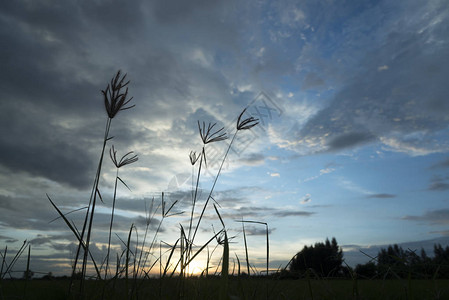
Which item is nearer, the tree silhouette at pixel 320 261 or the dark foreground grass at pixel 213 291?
the dark foreground grass at pixel 213 291

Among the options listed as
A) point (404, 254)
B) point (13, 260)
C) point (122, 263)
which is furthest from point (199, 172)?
point (404, 254)

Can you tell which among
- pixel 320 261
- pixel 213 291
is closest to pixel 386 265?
pixel 320 261

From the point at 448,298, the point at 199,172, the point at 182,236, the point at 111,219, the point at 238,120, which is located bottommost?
the point at 448,298

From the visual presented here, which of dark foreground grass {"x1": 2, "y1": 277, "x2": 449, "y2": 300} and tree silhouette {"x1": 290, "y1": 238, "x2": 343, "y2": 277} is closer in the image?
dark foreground grass {"x1": 2, "y1": 277, "x2": 449, "y2": 300}

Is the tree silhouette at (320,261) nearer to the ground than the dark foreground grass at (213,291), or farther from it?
farther from it

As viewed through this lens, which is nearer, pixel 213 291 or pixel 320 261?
pixel 320 261

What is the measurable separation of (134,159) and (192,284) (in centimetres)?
138

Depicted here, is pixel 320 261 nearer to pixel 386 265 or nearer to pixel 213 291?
pixel 386 265

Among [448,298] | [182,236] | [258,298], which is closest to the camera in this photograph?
[182,236]

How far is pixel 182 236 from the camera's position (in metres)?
2.53

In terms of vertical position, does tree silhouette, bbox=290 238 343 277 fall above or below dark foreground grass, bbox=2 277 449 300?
above

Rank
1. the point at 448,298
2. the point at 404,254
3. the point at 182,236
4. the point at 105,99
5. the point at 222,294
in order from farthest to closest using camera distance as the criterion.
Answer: the point at 448,298
the point at 404,254
the point at 182,236
the point at 105,99
the point at 222,294

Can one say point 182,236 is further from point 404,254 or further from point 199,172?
point 404,254

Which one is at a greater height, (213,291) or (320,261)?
(320,261)
